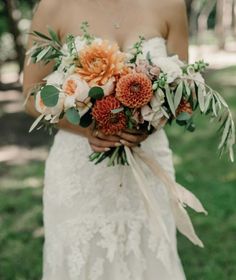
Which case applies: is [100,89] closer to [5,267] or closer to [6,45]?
[5,267]

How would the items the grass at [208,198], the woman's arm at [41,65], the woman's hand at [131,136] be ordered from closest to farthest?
1. the woman's hand at [131,136]
2. the woman's arm at [41,65]
3. the grass at [208,198]

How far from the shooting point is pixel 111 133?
2.74 m

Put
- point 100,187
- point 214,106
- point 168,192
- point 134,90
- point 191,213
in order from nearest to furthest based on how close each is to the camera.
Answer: point 134,90 → point 214,106 → point 168,192 → point 100,187 → point 191,213

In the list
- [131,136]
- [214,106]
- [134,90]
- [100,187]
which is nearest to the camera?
[134,90]

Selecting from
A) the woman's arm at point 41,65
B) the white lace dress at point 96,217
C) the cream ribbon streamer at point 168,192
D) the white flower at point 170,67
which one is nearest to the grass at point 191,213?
the white lace dress at point 96,217

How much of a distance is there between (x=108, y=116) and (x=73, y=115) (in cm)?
15

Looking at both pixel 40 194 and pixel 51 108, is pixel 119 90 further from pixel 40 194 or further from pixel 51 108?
pixel 40 194

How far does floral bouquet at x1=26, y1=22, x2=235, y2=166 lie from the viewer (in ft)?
8.57

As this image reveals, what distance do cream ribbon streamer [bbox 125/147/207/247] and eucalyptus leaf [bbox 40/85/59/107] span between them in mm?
466

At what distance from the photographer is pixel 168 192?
310 cm

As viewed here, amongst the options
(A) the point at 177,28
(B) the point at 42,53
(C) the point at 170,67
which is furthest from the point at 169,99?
(A) the point at 177,28

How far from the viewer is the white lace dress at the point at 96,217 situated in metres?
3.23

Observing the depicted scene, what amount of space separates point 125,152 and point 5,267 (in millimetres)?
2375

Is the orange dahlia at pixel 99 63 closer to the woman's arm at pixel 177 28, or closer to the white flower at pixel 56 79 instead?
the white flower at pixel 56 79
